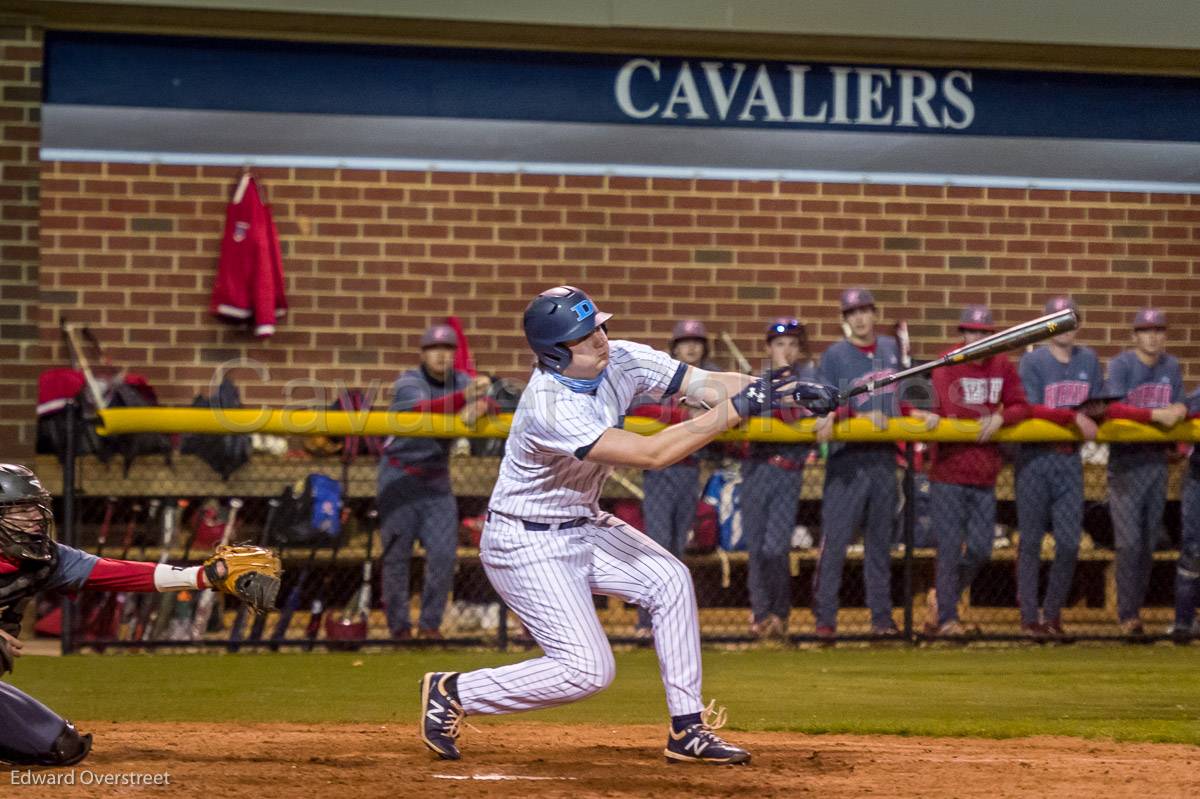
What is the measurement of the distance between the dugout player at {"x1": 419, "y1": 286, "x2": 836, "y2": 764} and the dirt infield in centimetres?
23

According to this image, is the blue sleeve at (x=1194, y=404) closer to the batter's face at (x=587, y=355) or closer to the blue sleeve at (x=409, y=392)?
the blue sleeve at (x=409, y=392)

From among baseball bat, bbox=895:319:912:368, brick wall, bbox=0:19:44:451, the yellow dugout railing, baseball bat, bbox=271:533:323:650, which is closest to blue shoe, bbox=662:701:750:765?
the yellow dugout railing

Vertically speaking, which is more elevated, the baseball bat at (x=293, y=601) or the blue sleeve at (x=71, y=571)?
the blue sleeve at (x=71, y=571)

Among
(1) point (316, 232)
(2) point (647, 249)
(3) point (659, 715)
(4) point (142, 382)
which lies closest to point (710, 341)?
(2) point (647, 249)

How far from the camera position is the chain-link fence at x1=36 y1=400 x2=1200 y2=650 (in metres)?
9.10

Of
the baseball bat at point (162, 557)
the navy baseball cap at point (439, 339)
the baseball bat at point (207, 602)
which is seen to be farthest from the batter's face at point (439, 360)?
the baseball bat at point (162, 557)

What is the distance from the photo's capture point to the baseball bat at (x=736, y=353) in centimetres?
1102

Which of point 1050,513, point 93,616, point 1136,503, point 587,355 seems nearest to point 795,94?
point 1050,513

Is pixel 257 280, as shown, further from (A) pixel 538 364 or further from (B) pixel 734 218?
(A) pixel 538 364

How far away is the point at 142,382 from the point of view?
1030 centimetres

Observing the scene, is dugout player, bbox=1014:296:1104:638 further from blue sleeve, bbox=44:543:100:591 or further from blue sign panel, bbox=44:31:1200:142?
blue sleeve, bbox=44:543:100:591

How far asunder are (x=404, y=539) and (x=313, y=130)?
11.9 ft

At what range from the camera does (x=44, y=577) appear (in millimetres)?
5023

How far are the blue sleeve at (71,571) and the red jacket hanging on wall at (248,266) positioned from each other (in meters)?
5.76
